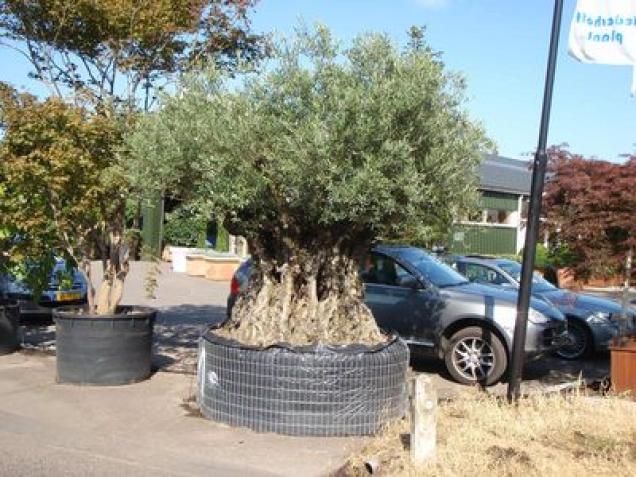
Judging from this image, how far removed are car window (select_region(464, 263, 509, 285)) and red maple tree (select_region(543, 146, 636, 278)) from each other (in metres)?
2.07

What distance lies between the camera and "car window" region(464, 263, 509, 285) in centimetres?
1242

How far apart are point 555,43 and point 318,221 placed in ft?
8.46

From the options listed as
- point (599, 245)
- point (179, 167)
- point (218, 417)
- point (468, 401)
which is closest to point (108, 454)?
point (218, 417)

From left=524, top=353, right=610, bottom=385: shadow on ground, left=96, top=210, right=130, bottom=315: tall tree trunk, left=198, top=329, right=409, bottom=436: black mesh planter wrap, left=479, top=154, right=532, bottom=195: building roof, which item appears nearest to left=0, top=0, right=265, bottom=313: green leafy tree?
left=96, top=210, right=130, bottom=315: tall tree trunk

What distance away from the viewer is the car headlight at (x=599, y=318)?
1117cm

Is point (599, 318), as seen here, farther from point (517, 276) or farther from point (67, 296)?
point (67, 296)

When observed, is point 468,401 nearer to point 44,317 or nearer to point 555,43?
point 555,43

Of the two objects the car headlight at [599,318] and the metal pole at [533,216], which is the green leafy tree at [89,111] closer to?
the metal pole at [533,216]

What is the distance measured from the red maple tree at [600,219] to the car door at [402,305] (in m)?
1.82

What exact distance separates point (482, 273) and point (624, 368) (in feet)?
16.9

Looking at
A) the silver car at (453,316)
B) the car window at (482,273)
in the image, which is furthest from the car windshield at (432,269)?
the car window at (482,273)

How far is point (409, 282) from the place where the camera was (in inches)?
381

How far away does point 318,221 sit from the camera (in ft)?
21.1

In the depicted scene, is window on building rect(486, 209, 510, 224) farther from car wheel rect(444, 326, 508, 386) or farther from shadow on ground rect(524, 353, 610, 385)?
car wheel rect(444, 326, 508, 386)
